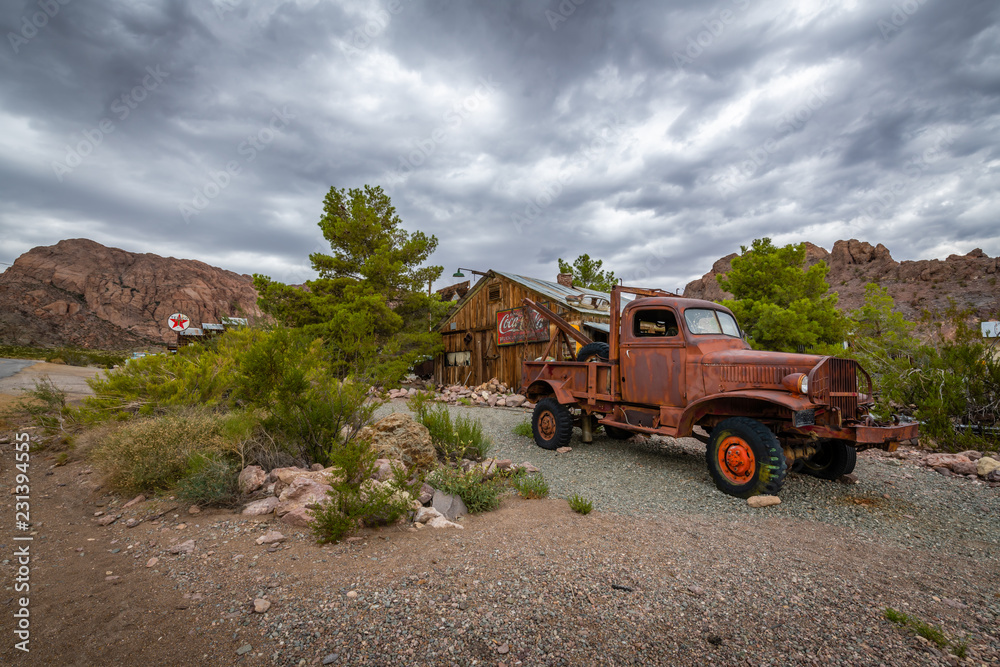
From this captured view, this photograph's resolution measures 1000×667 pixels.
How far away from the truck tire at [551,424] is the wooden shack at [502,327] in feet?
23.8

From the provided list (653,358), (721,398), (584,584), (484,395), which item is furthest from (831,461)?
(484,395)

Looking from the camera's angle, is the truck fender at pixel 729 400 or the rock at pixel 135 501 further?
the truck fender at pixel 729 400

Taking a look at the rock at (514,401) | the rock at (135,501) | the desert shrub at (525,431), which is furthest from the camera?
the rock at (514,401)

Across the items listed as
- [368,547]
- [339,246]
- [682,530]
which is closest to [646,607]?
[682,530]

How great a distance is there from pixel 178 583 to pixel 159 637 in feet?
2.27

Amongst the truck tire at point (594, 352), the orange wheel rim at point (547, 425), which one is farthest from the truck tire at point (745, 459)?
the orange wheel rim at point (547, 425)

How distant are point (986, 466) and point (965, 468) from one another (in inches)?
9.7

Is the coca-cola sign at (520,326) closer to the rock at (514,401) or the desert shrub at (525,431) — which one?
the rock at (514,401)

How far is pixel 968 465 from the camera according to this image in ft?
19.6

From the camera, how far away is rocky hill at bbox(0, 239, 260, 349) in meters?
56.7

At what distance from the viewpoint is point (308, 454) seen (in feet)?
18.0

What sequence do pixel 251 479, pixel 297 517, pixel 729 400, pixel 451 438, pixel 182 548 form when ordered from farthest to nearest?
pixel 451 438 → pixel 729 400 → pixel 251 479 → pixel 297 517 → pixel 182 548

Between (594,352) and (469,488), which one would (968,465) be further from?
(469,488)

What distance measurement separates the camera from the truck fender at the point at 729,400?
4.78 m
